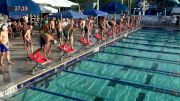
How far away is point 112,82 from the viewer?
8242 mm

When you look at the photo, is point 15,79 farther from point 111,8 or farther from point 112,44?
point 111,8

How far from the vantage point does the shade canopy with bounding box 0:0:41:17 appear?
739 centimetres

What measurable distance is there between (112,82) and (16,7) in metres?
3.36

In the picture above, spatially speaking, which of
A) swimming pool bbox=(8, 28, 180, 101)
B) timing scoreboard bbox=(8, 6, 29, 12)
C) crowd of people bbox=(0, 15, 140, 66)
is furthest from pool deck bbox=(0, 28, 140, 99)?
timing scoreboard bbox=(8, 6, 29, 12)

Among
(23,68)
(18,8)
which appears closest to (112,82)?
(23,68)

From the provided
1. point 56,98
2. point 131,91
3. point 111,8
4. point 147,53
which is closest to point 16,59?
point 56,98

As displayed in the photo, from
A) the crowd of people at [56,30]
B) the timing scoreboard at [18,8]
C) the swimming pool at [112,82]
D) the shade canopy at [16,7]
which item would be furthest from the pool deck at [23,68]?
the timing scoreboard at [18,8]

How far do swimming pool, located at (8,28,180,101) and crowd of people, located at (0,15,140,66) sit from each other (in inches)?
47.1

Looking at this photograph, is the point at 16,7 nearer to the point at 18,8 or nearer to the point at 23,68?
the point at 18,8

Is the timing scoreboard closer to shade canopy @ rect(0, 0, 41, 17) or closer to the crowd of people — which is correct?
shade canopy @ rect(0, 0, 41, 17)

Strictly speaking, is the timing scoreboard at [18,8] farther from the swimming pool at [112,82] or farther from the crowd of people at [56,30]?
the swimming pool at [112,82]

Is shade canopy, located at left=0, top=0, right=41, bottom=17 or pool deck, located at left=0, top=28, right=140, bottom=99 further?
shade canopy, located at left=0, top=0, right=41, bottom=17

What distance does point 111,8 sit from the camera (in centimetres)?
1755

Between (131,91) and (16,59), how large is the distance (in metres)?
4.14
